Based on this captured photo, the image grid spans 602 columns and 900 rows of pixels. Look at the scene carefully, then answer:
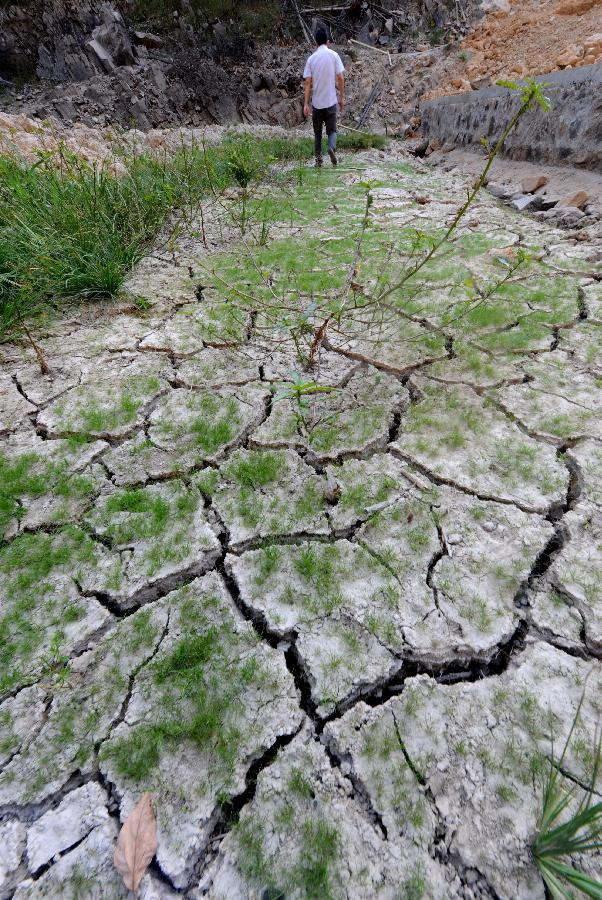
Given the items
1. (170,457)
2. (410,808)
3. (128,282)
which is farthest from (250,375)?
(410,808)

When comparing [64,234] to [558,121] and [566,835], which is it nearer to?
[566,835]

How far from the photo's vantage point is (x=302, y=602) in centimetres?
123

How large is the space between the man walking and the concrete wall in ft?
6.27

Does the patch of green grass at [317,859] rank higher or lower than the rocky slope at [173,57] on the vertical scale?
lower

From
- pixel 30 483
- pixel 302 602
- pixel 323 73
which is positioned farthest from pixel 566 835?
pixel 323 73

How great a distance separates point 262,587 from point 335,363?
1.17m

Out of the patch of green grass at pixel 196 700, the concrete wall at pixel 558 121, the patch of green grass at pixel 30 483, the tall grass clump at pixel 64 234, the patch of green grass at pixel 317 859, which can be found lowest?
the patch of green grass at pixel 317 859

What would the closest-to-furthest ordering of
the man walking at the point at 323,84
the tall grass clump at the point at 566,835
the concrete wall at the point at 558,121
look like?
the tall grass clump at the point at 566,835 → the concrete wall at the point at 558,121 → the man walking at the point at 323,84

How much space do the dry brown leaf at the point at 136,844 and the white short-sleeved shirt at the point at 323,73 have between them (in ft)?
22.5

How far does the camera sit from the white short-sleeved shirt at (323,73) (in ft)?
18.0

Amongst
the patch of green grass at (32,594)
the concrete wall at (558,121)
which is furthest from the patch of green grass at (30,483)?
the concrete wall at (558,121)

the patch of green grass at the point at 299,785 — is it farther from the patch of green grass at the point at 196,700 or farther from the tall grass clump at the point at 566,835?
the tall grass clump at the point at 566,835

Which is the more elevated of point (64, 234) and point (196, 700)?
point (64, 234)

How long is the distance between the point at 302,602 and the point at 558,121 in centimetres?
534
